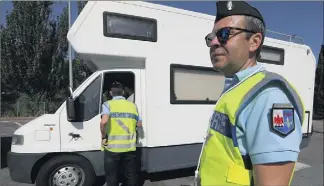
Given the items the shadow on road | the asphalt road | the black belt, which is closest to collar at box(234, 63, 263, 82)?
the black belt

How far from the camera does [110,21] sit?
4.52 m

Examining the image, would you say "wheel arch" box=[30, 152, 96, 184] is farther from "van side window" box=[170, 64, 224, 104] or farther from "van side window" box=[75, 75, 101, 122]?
"van side window" box=[170, 64, 224, 104]

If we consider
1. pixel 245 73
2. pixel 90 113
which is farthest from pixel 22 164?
pixel 245 73

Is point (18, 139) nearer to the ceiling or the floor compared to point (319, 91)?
nearer to the floor

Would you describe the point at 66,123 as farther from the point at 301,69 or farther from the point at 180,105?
the point at 301,69

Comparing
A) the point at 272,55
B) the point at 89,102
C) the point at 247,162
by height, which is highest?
the point at 272,55

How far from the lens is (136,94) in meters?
4.90

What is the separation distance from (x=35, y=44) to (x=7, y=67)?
2.33 metres

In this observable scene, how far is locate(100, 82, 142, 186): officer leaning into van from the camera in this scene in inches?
174

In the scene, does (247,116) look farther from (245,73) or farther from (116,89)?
(116,89)

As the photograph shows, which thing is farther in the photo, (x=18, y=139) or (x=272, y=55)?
(x=272, y=55)

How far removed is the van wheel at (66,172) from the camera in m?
4.41

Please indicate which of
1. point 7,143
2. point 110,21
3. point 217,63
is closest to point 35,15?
point 7,143

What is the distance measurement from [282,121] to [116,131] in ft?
11.7
